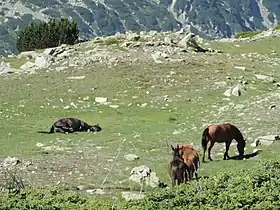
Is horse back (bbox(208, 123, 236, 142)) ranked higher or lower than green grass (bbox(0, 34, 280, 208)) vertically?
higher

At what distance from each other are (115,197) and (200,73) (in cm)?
2467

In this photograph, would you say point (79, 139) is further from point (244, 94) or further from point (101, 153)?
point (244, 94)

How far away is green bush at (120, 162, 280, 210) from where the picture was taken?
12.3 m

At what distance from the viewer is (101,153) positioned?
23.6 metres

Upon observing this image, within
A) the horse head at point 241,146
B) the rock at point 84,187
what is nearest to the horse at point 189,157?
the rock at point 84,187

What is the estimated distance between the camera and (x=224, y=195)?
12883mm

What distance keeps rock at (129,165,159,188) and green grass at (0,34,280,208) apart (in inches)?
16.7

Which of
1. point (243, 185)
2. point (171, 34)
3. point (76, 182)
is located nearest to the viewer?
point (243, 185)

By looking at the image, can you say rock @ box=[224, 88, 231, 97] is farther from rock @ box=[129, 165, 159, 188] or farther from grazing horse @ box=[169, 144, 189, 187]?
grazing horse @ box=[169, 144, 189, 187]

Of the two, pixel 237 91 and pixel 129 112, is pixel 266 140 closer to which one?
pixel 129 112

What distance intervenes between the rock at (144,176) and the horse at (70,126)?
8968 millimetres

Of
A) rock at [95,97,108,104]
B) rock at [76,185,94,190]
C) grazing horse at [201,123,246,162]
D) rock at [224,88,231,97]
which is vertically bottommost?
rock at [95,97,108,104]

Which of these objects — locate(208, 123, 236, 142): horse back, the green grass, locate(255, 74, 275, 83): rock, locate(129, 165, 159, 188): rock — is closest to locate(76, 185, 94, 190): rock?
the green grass

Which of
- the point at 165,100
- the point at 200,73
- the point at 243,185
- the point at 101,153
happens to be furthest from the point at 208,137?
the point at 200,73
